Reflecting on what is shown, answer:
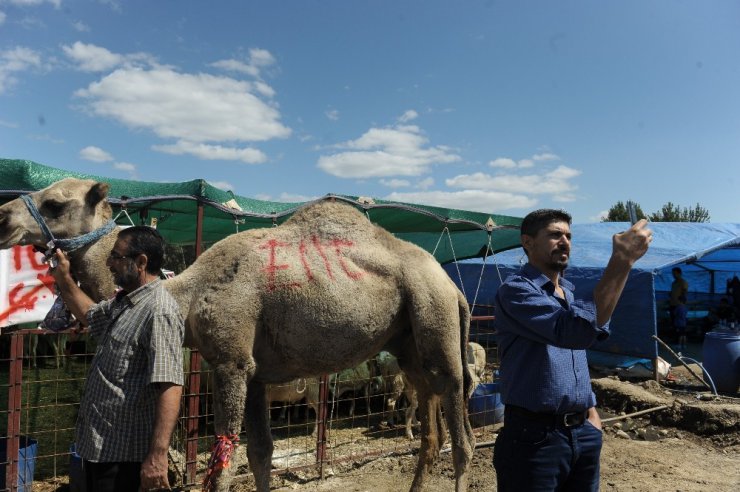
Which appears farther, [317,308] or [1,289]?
[1,289]

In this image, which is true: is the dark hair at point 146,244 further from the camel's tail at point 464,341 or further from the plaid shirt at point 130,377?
the camel's tail at point 464,341

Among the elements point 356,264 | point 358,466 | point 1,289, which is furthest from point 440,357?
point 1,289

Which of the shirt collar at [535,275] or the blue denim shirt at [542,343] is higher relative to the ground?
the shirt collar at [535,275]

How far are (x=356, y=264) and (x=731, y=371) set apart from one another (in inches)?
376

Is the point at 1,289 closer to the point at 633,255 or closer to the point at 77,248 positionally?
the point at 77,248

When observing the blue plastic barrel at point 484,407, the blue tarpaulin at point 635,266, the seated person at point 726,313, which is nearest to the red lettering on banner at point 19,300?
the blue plastic barrel at point 484,407

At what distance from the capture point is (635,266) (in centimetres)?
1255

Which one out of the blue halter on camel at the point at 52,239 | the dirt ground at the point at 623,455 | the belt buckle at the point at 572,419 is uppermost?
the blue halter on camel at the point at 52,239

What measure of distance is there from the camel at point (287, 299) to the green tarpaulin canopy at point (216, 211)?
80 cm

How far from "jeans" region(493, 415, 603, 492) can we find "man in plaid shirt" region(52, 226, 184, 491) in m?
1.68

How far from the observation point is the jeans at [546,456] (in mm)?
2535

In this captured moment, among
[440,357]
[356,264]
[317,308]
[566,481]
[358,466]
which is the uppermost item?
[356,264]

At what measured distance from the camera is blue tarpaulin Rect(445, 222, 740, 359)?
12314mm

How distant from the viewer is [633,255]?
2.27 metres
